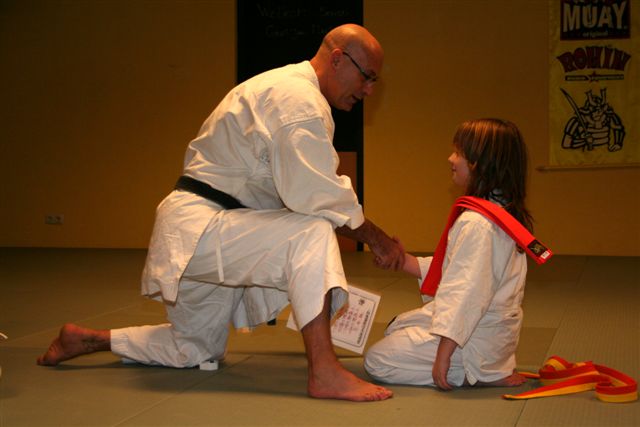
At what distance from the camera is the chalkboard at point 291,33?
8.09m

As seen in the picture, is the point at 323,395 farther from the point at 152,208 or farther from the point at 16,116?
the point at 16,116

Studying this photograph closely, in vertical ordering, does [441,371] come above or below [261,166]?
below

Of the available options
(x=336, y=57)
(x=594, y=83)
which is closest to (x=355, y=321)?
(x=336, y=57)

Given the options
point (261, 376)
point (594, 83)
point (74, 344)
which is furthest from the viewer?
point (594, 83)

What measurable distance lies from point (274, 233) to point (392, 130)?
551 centimetres

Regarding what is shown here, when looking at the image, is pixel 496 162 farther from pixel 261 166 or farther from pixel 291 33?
pixel 291 33

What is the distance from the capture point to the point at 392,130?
8.03 m

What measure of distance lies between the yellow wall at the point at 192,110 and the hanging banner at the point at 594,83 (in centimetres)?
13

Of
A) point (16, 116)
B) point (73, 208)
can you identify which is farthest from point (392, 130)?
point (16, 116)

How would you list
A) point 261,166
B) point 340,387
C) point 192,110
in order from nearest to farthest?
point 340,387
point 261,166
point 192,110

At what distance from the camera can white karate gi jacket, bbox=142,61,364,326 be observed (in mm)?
2588

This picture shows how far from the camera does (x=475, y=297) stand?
256 cm

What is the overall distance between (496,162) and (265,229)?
79 cm

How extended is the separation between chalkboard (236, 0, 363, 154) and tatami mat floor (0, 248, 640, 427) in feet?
9.78
